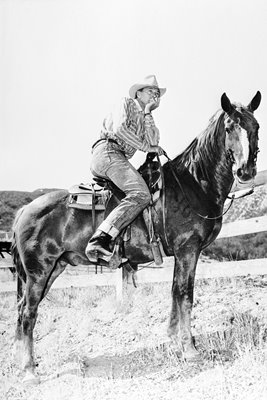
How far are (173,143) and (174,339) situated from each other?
172cm

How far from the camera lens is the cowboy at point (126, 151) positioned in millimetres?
3734

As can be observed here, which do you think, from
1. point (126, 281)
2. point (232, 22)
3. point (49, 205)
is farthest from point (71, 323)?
point (232, 22)

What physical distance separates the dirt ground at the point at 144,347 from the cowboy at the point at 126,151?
91cm

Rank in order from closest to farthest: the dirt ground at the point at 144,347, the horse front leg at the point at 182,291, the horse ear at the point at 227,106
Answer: the dirt ground at the point at 144,347 → the horse ear at the point at 227,106 → the horse front leg at the point at 182,291

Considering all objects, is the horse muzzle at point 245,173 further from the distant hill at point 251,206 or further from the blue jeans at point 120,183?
the distant hill at point 251,206

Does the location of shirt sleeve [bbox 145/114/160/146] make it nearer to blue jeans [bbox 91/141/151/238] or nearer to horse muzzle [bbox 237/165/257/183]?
blue jeans [bbox 91/141/151/238]

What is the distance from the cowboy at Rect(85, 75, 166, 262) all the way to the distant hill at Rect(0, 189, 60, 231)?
37.7 inches

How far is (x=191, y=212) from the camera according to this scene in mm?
3789

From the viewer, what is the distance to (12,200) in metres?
5.10

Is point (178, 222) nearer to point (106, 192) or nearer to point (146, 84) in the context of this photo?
point (106, 192)

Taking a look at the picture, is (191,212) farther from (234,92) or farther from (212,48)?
(212,48)

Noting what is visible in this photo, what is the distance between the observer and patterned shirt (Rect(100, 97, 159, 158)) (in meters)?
3.84

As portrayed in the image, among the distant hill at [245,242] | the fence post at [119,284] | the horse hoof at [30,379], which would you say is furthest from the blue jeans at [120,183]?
the fence post at [119,284]

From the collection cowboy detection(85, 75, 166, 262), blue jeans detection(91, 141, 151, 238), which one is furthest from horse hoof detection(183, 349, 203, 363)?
blue jeans detection(91, 141, 151, 238)
